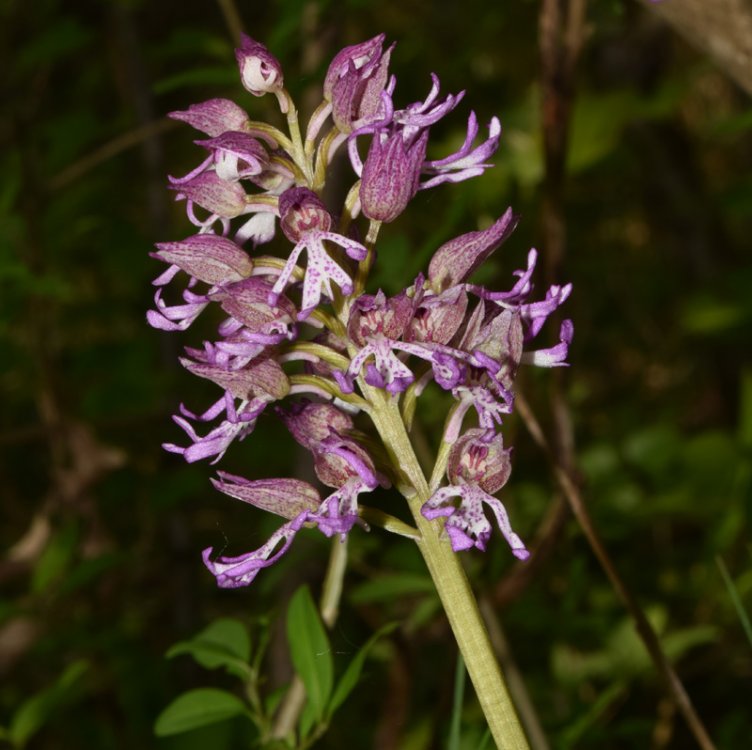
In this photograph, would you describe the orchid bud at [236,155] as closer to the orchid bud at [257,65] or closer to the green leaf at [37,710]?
the orchid bud at [257,65]

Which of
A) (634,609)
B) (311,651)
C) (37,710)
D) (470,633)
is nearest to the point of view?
(470,633)

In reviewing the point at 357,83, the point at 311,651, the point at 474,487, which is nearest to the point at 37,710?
the point at 311,651

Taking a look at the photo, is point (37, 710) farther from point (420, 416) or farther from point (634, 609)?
point (420, 416)

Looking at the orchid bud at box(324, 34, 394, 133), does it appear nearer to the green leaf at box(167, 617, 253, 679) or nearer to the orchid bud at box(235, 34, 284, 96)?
the orchid bud at box(235, 34, 284, 96)

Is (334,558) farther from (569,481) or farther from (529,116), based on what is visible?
(529,116)

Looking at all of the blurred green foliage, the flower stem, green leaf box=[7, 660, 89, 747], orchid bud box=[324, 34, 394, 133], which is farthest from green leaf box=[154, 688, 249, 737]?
orchid bud box=[324, 34, 394, 133]
